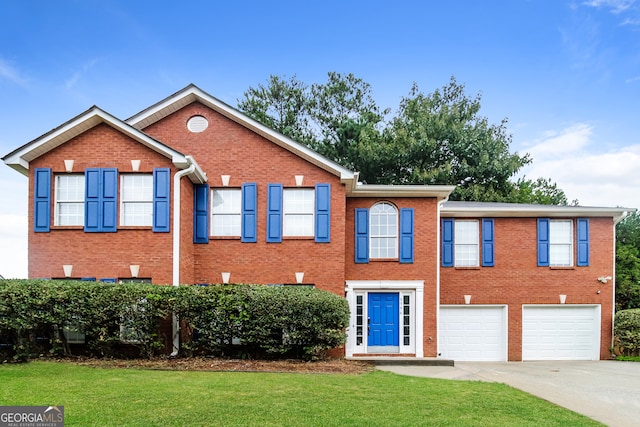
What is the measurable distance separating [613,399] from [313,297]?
6931 mm

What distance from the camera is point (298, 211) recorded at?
14648 millimetres

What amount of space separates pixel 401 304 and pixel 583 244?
6.99 m

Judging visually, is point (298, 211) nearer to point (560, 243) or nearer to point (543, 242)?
point (543, 242)

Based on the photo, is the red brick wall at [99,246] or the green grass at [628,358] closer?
the red brick wall at [99,246]

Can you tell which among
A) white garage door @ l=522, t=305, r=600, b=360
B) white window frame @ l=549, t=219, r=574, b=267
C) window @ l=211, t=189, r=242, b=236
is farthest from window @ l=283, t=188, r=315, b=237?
white window frame @ l=549, t=219, r=574, b=267

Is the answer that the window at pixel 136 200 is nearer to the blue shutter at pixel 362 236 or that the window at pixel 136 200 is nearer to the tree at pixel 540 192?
the blue shutter at pixel 362 236

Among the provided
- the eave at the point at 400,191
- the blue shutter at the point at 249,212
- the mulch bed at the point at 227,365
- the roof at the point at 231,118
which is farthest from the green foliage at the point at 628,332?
the blue shutter at the point at 249,212

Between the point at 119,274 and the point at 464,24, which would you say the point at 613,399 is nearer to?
the point at 119,274

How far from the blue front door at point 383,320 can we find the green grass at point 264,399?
4.08m

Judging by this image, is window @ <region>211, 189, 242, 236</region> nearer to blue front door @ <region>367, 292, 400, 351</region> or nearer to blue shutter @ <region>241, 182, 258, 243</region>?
blue shutter @ <region>241, 182, 258, 243</region>

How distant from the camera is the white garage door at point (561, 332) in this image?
1681 cm

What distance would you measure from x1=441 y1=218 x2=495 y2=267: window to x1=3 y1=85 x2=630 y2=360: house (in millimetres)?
38

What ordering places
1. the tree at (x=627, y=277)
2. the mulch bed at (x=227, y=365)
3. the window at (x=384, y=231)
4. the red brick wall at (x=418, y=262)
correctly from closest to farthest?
the mulch bed at (x=227, y=365) → the red brick wall at (x=418, y=262) → the window at (x=384, y=231) → the tree at (x=627, y=277)

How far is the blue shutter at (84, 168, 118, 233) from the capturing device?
517 inches
